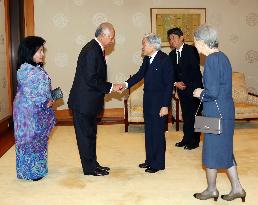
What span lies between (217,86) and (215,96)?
0.09 m

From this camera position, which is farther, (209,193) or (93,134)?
(93,134)

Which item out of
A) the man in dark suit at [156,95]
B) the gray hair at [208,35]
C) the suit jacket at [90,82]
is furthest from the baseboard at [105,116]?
the gray hair at [208,35]

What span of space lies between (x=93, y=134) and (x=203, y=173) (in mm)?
1397

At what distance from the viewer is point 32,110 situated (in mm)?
4156

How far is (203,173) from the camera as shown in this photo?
456 centimetres

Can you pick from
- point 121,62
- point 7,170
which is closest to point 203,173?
point 7,170

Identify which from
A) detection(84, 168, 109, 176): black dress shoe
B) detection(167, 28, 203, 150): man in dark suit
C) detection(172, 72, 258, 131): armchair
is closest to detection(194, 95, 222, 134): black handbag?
detection(84, 168, 109, 176): black dress shoe

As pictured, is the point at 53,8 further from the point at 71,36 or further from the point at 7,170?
the point at 7,170

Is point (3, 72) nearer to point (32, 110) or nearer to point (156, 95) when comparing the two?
point (32, 110)

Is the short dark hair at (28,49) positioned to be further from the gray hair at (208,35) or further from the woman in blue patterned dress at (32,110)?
the gray hair at (208,35)

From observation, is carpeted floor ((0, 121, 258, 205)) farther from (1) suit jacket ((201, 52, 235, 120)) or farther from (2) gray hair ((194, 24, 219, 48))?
(2) gray hair ((194, 24, 219, 48))

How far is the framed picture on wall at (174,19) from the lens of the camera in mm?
7836

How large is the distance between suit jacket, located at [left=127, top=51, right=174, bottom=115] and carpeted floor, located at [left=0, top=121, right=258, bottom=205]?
0.85 metres

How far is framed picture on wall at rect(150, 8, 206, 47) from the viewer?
7836mm
